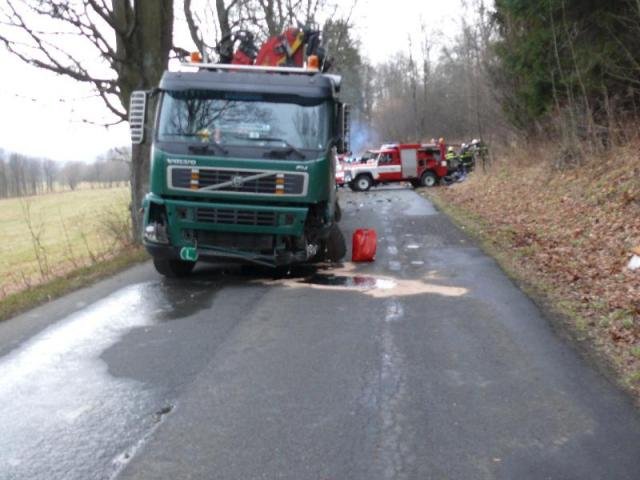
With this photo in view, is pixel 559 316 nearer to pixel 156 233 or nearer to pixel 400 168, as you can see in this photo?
pixel 156 233

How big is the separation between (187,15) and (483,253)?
14062mm

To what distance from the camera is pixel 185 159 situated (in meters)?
9.03

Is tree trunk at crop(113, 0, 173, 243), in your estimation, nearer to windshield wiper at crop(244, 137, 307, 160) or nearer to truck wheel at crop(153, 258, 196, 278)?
truck wheel at crop(153, 258, 196, 278)

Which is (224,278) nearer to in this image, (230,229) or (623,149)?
(230,229)

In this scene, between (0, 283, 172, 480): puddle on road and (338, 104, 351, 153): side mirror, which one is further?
(338, 104, 351, 153): side mirror

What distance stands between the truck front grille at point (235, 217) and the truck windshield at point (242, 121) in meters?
0.87

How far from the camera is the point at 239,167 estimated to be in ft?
29.5

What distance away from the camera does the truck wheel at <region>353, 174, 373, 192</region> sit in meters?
35.0

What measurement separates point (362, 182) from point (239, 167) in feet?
86.4

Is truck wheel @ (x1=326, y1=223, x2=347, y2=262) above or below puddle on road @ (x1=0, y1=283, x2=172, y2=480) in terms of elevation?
above

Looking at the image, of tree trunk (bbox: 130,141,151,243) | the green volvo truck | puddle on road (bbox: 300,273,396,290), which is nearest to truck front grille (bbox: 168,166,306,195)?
the green volvo truck

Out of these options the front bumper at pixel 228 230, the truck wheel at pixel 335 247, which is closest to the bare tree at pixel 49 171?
the truck wheel at pixel 335 247

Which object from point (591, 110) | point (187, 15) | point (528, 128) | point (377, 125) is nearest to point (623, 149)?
point (591, 110)

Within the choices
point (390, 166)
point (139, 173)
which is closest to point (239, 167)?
point (139, 173)
